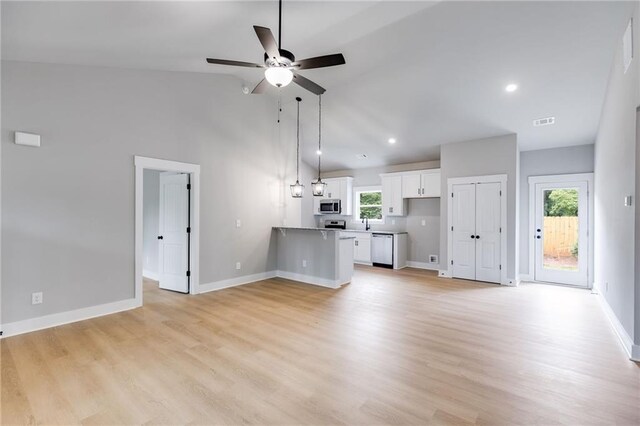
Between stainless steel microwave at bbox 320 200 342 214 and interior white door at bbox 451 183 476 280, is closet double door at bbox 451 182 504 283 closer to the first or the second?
interior white door at bbox 451 183 476 280

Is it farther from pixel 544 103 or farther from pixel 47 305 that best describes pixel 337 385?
pixel 544 103

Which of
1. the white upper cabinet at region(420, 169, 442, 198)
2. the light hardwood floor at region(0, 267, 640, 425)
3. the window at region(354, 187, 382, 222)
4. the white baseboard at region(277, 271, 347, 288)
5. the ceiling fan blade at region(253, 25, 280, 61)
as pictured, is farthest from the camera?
the window at region(354, 187, 382, 222)

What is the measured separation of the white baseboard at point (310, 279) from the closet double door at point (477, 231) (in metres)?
2.71

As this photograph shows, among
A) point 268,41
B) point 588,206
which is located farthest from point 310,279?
point 588,206

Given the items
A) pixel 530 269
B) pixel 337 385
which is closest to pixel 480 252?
pixel 530 269

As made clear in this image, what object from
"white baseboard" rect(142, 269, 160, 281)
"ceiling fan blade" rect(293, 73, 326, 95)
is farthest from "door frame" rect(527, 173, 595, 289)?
"white baseboard" rect(142, 269, 160, 281)

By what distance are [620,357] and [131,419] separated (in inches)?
162

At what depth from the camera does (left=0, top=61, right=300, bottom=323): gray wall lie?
3.25 meters

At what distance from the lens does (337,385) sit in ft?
7.45

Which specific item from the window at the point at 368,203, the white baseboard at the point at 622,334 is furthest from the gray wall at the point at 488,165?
the window at the point at 368,203

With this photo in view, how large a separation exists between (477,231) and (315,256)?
10.9 ft

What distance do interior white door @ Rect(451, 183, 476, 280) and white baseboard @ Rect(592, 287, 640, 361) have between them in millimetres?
2053

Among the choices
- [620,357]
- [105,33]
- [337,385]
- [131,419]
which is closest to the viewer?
[131,419]

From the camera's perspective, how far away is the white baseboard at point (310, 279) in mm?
5394
